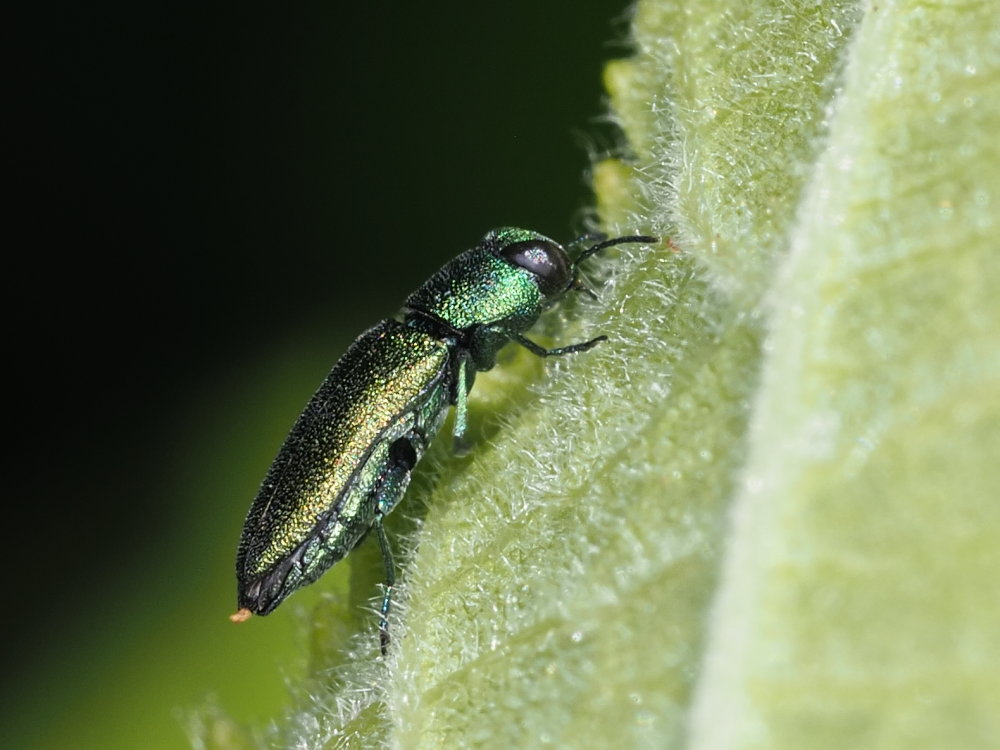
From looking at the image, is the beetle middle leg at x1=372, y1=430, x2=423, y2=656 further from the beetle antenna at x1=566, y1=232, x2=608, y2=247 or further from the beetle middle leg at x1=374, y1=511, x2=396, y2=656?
the beetle antenna at x1=566, y1=232, x2=608, y2=247

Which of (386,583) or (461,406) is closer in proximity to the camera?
(386,583)

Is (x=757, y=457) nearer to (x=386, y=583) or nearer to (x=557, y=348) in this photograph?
(x=557, y=348)

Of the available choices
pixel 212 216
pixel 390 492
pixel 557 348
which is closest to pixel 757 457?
pixel 557 348

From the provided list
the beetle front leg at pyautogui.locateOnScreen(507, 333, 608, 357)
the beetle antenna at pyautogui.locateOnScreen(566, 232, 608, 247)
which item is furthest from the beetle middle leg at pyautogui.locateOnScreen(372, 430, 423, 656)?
the beetle antenna at pyautogui.locateOnScreen(566, 232, 608, 247)

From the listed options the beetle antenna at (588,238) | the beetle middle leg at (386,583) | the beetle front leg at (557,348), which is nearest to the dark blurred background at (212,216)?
the beetle antenna at (588,238)

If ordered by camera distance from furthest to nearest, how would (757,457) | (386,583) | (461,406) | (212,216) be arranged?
(212,216) < (461,406) < (386,583) < (757,457)

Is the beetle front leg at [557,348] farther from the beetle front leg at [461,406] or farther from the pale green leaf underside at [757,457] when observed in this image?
the beetle front leg at [461,406]

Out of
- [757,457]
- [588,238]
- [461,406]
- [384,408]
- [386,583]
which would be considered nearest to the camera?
[757,457]
